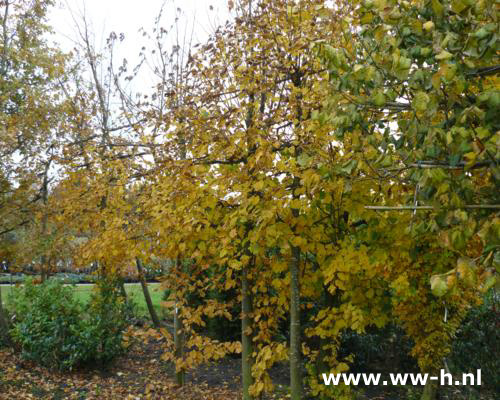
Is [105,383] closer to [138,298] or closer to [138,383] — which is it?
[138,383]

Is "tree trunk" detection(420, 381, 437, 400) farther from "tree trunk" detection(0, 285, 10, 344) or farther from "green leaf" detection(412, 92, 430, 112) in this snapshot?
"tree trunk" detection(0, 285, 10, 344)

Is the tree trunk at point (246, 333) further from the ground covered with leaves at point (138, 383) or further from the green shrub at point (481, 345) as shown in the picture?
the green shrub at point (481, 345)

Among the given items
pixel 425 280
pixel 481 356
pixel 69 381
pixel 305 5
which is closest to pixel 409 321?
pixel 425 280

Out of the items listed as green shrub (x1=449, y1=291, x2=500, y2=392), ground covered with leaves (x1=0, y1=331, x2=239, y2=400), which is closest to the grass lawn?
ground covered with leaves (x1=0, y1=331, x2=239, y2=400)

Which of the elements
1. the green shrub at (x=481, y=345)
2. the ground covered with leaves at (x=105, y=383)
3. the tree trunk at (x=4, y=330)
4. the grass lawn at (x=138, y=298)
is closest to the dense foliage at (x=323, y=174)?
the green shrub at (x=481, y=345)

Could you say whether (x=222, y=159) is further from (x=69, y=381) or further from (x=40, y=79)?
(x=40, y=79)

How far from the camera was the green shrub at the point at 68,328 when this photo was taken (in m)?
7.47

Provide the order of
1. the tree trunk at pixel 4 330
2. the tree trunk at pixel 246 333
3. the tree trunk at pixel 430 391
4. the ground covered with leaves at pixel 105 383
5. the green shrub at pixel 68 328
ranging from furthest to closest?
the tree trunk at pixel 4 330
the green shrub at pixel 68 328
the ground covered with leaves at pixel 105 383
the tree trunk at pixel 430 391
the tree trunk at pixel 246 333

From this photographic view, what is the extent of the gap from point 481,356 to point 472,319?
59 cm

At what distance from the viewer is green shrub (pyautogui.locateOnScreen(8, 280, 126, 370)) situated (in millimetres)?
7473

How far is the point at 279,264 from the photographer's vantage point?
170 inches

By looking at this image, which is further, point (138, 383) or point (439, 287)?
point (138, 383)

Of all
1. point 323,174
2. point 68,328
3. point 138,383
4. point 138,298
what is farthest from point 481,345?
point 138,298

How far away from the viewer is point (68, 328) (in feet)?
25.2
